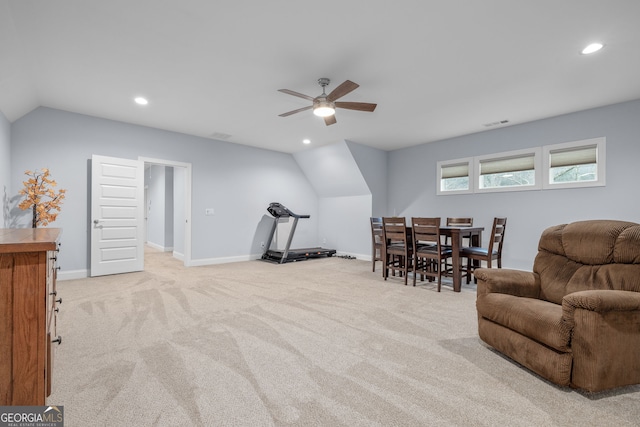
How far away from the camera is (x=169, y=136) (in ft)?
19.2

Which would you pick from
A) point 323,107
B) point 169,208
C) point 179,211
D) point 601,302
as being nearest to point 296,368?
point 601,302

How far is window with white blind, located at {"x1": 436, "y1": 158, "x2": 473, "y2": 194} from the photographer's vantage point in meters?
6.18

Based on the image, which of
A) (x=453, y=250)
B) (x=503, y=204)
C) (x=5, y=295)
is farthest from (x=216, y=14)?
(x=503, y=204)

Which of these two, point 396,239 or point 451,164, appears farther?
point 451,164

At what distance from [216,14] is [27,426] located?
2851mm

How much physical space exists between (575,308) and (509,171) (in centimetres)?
460

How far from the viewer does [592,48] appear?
9.70 feet

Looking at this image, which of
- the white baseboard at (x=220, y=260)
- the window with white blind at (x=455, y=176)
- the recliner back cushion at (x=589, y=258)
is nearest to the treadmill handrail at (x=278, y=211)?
the white baseboard at (x=220, y=260)

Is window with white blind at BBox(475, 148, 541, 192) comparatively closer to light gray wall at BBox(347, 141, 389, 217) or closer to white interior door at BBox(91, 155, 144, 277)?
light gray wall at BBox(347, 141, 389, 217)

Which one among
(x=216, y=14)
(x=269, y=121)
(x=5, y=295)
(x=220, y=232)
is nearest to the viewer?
(x=5, y=295)

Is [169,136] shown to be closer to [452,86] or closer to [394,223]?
[394,223]

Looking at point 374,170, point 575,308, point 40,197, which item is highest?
point 374,170

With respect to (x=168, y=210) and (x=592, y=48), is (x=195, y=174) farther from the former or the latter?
(x=592, y=48)

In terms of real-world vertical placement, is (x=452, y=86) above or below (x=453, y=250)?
above
